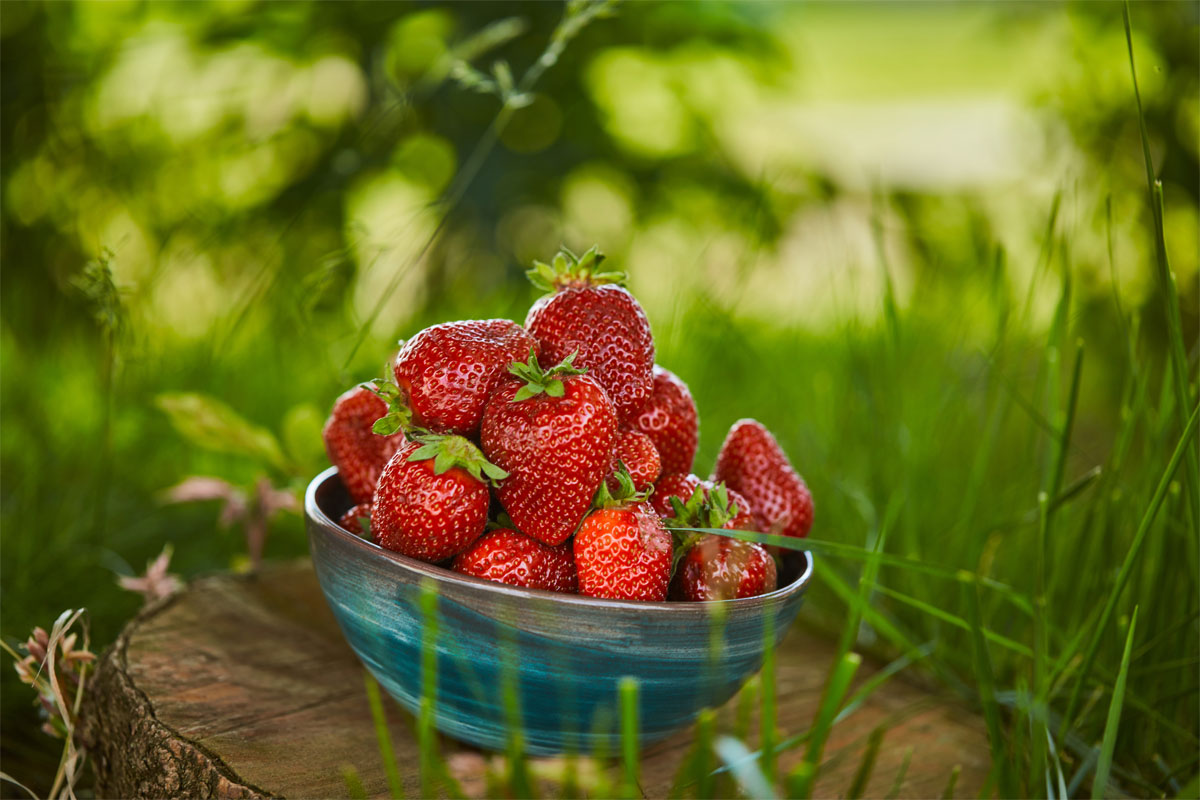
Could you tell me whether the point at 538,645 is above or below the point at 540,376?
below

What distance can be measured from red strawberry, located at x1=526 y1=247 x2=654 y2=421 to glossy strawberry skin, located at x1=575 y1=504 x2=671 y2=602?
0.35 ft

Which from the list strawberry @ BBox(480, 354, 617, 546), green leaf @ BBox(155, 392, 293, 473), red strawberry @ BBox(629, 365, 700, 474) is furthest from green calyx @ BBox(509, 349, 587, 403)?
green leaf @ BBox(155, 392, 293, 473)

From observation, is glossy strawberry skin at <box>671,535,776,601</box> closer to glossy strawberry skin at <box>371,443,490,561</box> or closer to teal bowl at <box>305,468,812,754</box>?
teal bowl at <box>305,468,812,754</box>

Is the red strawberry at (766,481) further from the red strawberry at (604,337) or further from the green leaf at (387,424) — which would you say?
the green leaf at (387,424)

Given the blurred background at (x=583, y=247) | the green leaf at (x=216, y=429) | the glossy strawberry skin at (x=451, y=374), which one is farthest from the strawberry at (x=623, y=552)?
the green leaf at (x=216, y=429)

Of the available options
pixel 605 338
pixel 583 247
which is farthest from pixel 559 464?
pixel 583 247

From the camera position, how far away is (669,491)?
0.77m

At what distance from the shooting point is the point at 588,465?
68 centimetres

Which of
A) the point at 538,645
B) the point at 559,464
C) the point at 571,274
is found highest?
the point at 571,274

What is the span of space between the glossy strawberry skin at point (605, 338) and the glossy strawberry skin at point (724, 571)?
0.13 meters

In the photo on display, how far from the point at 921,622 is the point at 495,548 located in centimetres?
59

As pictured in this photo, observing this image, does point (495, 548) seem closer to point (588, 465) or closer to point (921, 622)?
point (588, 465)

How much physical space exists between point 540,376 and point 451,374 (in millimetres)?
68

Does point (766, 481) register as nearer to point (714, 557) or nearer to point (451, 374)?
point (714, 557)
